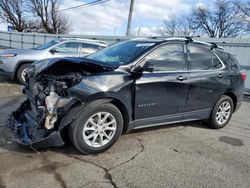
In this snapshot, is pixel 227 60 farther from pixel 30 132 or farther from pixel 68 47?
pixel 68 47

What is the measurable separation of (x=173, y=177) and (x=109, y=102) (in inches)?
53.7

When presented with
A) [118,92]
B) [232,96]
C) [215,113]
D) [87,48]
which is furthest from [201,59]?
[87,48]

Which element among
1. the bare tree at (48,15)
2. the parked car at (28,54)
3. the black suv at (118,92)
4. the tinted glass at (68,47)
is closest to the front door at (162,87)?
the black suv at (118,92)

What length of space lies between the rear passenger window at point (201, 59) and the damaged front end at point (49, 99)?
1.82 m

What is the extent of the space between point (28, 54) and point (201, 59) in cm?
567

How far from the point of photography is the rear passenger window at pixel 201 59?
4.78 m

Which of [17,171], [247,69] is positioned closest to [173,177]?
[17,171]

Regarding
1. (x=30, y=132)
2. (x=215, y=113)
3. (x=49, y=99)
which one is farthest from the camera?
(x=215, y=113)

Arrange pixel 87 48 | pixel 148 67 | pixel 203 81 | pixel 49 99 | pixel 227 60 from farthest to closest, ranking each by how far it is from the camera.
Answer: pixel 87 48
pixel 227 60
pixel 203 81
pixel 148 67
pixel 49 99

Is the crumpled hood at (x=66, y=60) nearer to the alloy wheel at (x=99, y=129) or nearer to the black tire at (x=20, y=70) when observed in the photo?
the alloy wheel at (x=99, y=129)

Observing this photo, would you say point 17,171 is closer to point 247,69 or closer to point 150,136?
point 150,136

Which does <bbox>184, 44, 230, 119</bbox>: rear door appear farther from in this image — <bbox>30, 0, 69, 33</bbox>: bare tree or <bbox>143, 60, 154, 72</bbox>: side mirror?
<bbox>30, 0, 69, 33</bbox>: bare tree

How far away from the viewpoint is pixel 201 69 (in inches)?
193

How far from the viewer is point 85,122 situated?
3.57 m
